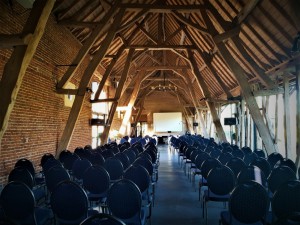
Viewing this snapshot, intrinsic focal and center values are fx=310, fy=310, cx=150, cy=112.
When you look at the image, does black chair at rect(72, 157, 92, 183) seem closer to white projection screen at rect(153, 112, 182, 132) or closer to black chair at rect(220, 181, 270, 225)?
black chair at rect(220, 181, 270, 225)

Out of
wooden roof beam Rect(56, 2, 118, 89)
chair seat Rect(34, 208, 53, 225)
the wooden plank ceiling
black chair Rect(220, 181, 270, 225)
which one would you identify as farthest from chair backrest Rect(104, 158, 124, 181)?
the wooden plank ceiling

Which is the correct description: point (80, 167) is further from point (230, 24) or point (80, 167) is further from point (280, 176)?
point (230, 24)

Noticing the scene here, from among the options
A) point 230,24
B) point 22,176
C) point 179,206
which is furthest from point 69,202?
point 230,24

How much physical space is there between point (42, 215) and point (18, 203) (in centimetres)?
71

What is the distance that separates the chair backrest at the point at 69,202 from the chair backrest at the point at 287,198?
8.31ft

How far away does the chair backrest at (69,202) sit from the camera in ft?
13.3

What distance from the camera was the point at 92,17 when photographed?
12.4 meters

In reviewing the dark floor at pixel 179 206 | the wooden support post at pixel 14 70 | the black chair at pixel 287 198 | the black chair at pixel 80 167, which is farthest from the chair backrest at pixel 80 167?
the black chair at pixel 287 198

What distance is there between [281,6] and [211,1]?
3416 mm

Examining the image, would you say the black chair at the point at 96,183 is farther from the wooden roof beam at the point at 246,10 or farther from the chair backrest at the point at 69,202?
the wooden roof beam at the point at 246,10

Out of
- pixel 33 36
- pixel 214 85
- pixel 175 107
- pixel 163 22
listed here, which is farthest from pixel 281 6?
pixel 175 107

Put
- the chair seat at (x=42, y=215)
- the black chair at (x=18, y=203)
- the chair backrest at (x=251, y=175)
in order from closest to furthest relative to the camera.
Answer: the black chair at (x=18, y=203) < the chair seat at (x=42, y=215) < the chair backrest at (x=251, y=175)

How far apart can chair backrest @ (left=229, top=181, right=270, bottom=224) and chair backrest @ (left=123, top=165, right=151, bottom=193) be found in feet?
6.43

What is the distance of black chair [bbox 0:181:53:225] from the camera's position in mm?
4031
